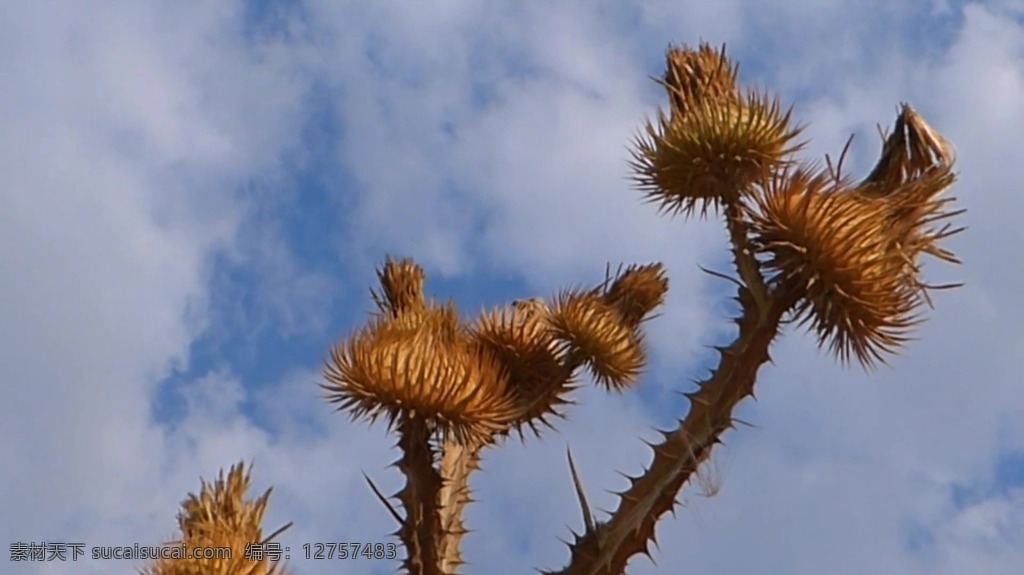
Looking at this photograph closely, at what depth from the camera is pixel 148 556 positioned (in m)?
4.00

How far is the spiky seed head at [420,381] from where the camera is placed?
4988 millimetres

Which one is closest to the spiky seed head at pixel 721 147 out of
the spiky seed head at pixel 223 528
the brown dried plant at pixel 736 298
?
the brown dried plant at pixel 736 298

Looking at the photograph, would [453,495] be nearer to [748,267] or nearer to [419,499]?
[419,499]

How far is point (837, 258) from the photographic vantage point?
4.68m

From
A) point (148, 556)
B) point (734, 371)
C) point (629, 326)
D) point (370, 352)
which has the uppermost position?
point (629, 326)

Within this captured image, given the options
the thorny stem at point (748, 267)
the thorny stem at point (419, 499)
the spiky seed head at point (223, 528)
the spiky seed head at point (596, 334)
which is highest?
the spiky seed head at point (596, 334)

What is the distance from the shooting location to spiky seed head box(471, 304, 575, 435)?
5.83m

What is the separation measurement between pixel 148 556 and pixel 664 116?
2520 mm

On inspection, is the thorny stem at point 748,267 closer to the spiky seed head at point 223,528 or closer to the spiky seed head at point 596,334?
the spiky seed head at point 596,334

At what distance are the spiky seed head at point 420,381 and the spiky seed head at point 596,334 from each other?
26.3 inches

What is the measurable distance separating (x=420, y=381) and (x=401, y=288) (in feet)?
3.71

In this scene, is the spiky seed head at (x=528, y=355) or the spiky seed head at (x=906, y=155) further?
the spiky seed head at (x=528, y=355)

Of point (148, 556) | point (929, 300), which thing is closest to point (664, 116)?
point (929, 300)

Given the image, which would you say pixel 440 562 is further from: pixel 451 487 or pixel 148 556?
pixel 148 556
